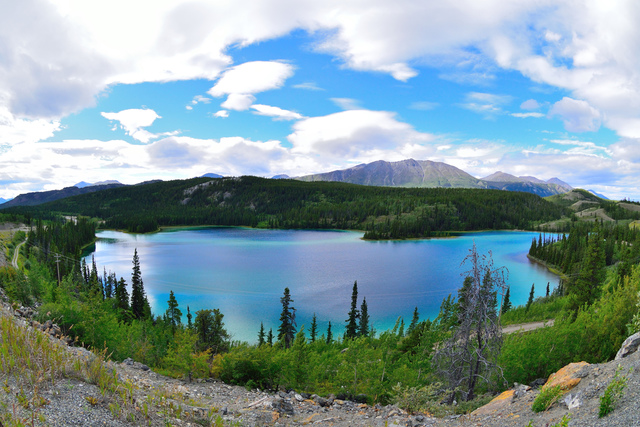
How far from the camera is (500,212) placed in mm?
195625

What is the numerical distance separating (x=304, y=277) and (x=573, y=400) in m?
61.3

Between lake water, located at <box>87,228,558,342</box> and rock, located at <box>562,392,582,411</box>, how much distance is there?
2894 centimetres

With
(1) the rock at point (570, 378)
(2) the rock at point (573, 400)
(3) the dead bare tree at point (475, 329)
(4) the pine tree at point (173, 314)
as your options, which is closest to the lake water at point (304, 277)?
(4) the pine tree at point (173, 314)

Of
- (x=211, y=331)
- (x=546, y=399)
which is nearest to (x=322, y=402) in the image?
(x=546, y=399)

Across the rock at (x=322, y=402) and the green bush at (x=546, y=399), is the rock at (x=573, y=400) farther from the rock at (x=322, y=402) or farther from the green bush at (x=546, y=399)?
the rock at (x=322, y=402)

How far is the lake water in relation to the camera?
4922cm

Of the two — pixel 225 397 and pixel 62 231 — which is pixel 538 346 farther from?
pixel 62 231

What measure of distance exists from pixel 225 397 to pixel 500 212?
217 metres

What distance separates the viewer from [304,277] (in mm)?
67812

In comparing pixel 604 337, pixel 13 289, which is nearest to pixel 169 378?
pixel 13 289

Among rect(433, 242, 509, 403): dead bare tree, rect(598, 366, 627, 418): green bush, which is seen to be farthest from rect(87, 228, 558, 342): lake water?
rect(598, 366, 627, 418): green bush

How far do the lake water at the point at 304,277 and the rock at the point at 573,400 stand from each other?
28945 millimetres

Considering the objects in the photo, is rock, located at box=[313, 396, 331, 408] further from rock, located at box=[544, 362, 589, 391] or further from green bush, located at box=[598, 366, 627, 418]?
green bush, located at box=[598, 366, 627, 418]

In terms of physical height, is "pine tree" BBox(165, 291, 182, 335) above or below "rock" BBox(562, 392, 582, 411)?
below
